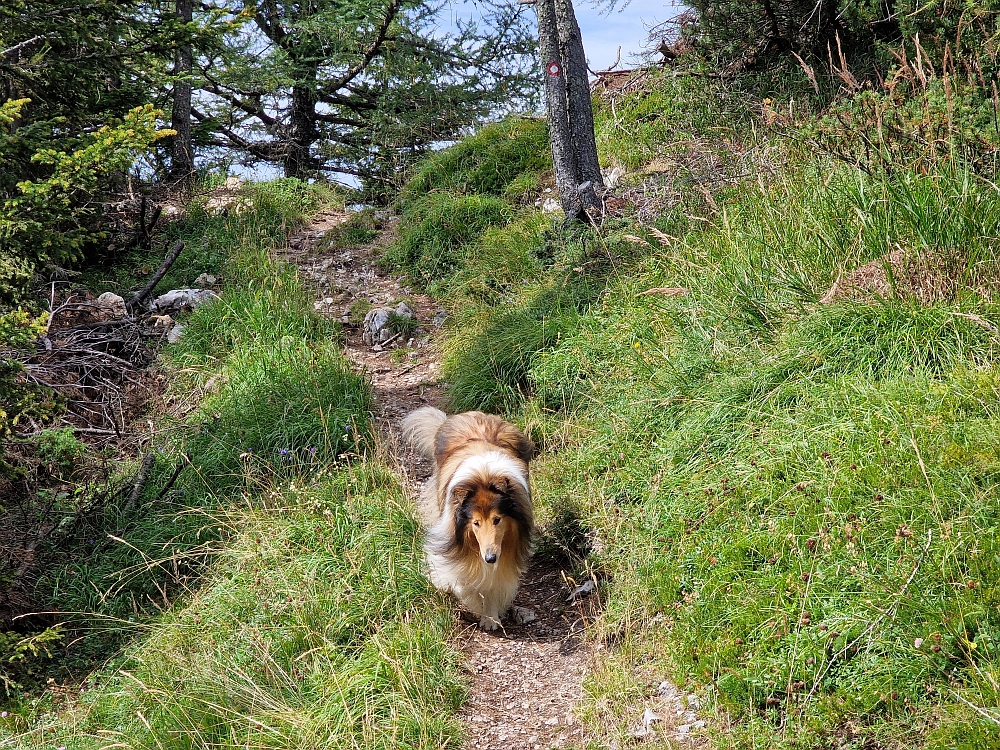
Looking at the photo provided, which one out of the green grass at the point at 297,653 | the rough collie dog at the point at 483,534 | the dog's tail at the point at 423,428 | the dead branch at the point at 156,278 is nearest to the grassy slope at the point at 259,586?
the green grass at the point at 297,653

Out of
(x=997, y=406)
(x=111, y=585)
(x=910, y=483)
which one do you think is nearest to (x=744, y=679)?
(x=910, y=483)

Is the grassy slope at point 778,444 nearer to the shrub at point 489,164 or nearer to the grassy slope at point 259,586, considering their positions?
the grassy slope at point 259,586

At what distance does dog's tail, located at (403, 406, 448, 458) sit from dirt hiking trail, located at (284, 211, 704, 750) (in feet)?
0.52

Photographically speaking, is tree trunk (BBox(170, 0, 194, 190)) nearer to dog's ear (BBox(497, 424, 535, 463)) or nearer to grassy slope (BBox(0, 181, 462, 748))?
grassy slope (BBox(0, 181, 462, 748))

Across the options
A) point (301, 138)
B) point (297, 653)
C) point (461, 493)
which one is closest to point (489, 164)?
point (301, 138)

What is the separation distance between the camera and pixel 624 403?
5.54 m

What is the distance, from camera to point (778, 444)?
4238 millimetres

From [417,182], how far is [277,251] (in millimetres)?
2141

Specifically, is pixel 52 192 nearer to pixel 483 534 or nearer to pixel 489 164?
pixel 483 534

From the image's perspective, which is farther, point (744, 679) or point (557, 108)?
point (557, 108)

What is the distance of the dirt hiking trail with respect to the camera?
4082 mm

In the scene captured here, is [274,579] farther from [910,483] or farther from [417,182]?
[417,182]

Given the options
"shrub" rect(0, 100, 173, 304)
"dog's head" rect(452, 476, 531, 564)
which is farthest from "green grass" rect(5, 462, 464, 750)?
"shrub" rect(0, 100, 173, 304)

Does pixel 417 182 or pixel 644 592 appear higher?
pixel 417 182
